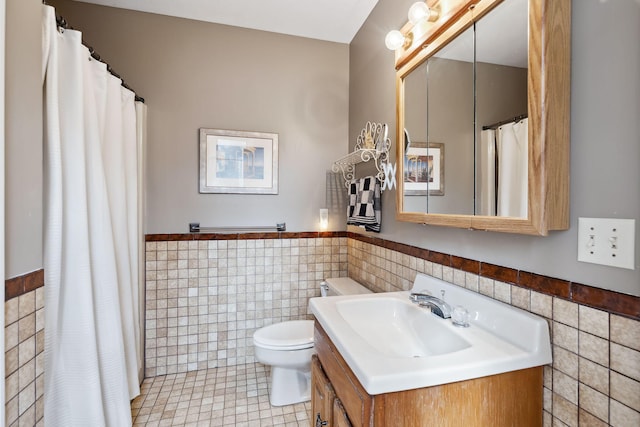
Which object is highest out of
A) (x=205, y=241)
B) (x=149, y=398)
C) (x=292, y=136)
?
(x=292, y=136)

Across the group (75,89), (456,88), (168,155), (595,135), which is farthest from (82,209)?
(595,135)

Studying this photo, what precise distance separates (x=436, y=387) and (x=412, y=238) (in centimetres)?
90

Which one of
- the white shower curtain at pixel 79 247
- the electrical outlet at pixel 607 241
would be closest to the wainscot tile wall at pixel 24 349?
the white shower curtain at pixel 79 247

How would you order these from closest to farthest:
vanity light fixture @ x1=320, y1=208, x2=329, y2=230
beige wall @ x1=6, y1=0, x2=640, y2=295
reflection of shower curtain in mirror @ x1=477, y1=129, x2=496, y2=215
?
reflection of shower curtain in mirror @ x1=477, y1=129, x2=496, y2=215, beige wall @ x1=6, y1=0, x2=640, y2=295, vanity light fixture @ x1=320, y1=208, x2=329, y2=230

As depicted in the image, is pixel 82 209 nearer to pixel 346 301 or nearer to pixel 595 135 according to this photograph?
pixel 346 301

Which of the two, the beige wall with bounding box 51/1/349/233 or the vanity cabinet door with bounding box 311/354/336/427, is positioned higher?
the beige wall with bounding box 51/1/349/233

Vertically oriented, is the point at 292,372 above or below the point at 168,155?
below

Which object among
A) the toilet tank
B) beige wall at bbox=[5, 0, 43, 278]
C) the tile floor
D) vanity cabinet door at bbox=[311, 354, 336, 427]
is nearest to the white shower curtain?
beige wall at bbox=[5, 0, 43, 278]

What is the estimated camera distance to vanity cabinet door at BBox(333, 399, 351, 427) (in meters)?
0.92

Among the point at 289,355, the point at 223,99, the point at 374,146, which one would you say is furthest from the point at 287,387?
the point at 223,99

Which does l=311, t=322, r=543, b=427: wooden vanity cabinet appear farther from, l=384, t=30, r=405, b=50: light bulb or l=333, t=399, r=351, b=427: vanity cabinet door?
l=384, t=30, r=405, b=50: light bulb

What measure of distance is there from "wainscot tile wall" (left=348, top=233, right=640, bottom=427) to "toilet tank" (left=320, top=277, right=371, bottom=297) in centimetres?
104

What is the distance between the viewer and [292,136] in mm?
2467

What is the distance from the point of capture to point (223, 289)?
234cm
